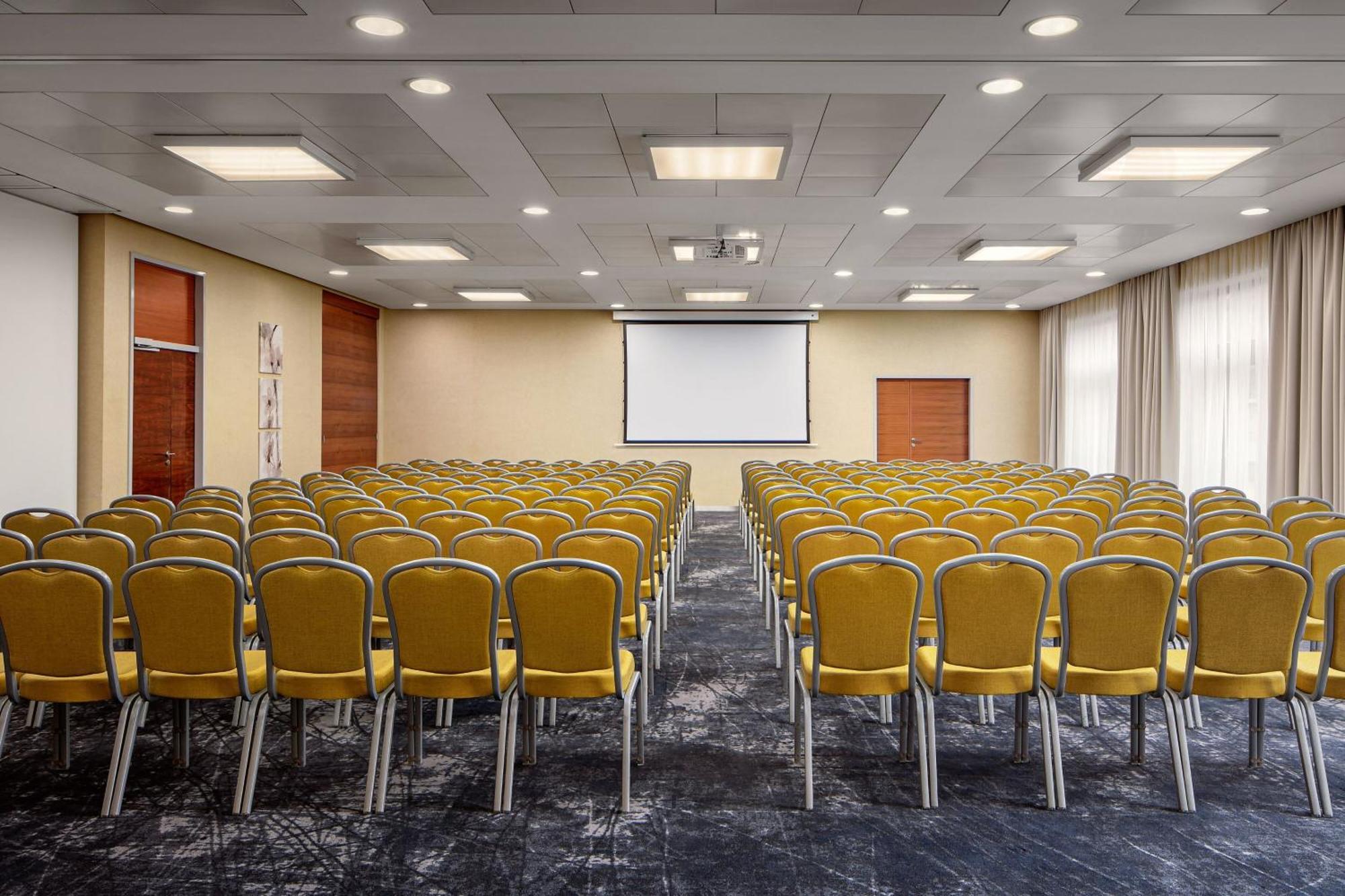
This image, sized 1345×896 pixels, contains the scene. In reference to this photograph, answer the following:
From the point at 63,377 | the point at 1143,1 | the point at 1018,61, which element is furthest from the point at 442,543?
the point at 63,377

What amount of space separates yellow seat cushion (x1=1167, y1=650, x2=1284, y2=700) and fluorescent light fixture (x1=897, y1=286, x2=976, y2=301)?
10.1 m

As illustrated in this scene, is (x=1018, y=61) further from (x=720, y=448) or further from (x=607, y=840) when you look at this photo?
(x=720, y=448)

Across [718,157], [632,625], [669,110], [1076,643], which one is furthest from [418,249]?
[1076,643]

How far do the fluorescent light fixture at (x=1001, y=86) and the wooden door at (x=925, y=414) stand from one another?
11.2 metres

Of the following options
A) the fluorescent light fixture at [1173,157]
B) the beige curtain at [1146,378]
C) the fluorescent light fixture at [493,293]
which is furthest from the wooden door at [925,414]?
the fluorescent light fixture at [1173,157]

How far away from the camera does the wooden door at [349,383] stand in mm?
13555

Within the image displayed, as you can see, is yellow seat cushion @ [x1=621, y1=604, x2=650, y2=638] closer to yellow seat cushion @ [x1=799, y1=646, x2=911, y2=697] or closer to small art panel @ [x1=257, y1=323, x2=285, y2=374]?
yellow seat cushion @ [x1=799, y1=646, x2=911, y2=697]

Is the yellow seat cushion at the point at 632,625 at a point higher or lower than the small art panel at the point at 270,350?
lower

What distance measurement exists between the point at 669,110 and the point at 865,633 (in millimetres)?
3574

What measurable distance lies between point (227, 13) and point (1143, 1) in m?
4.37

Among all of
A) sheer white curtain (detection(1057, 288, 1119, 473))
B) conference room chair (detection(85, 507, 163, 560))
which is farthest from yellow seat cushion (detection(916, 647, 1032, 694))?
sheer white curtain (detection(1057, 288, 1119, 473))

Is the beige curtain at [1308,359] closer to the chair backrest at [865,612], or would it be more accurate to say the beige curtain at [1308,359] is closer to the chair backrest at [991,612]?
the chair backrest at [991,612]

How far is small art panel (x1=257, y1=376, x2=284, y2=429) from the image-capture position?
11211 millimetres

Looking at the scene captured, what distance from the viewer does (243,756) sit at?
3.36 meters
